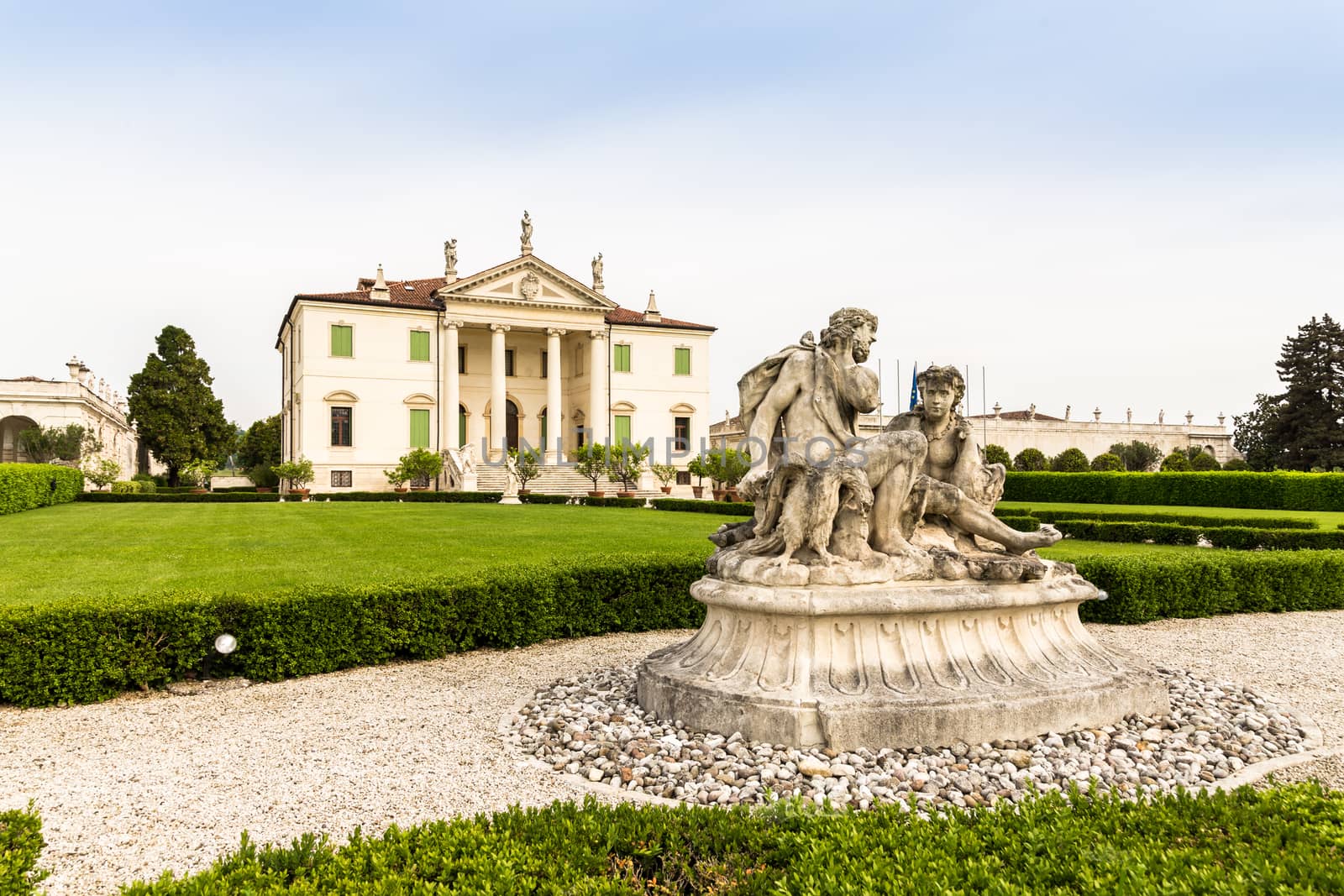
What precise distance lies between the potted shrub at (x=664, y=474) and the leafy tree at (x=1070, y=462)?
30.8m

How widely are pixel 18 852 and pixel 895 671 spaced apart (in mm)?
4267

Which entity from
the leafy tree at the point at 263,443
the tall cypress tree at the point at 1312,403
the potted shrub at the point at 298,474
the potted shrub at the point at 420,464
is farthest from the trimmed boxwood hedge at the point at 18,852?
the leafy tree at the point at 263,443

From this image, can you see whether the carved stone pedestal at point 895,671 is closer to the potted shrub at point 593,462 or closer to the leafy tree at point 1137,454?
the potted shrub at point 593,462

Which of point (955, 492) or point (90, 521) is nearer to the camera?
point (955, 492)

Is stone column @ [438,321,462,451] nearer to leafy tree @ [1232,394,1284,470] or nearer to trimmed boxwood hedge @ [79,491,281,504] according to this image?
trimmed boxwood hedge @ [79,491,281,504]

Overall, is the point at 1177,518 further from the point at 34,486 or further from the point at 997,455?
the point at 34,486

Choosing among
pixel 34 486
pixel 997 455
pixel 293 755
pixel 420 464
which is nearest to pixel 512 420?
pixel 420 464

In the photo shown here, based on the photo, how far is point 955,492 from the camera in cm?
561

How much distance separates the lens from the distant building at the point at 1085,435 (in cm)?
6038

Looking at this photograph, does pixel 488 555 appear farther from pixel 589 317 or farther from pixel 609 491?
pixel 589 317

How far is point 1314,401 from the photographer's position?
44438 mm

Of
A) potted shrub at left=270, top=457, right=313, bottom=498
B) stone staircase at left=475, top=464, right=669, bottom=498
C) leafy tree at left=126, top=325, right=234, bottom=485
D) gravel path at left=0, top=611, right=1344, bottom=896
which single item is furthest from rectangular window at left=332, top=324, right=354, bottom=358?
gravel path at left=0, top=611, right=1344, bottom=896

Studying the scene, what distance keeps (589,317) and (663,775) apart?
129 feet

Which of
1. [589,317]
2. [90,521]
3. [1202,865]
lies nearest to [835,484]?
[1202,865]
